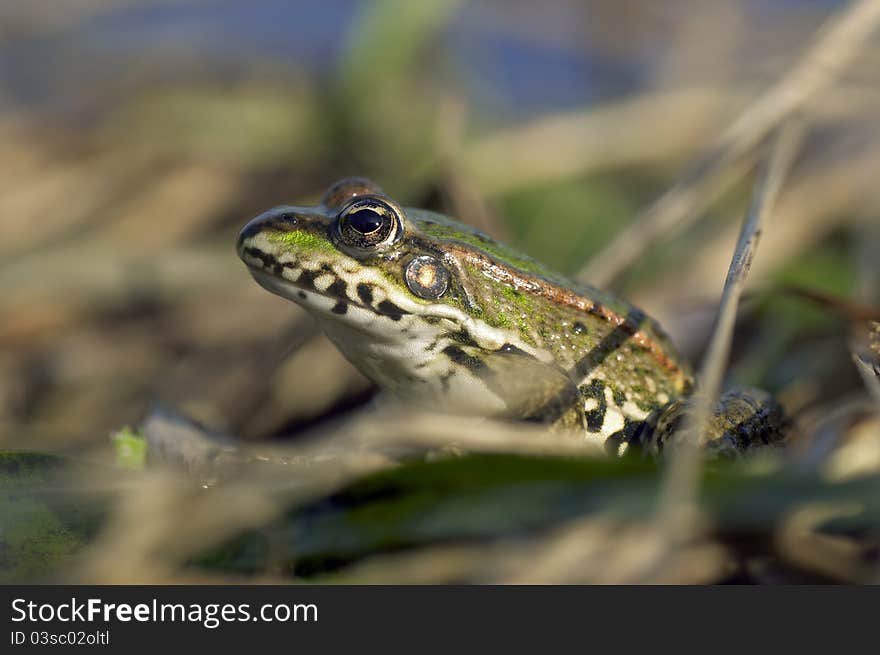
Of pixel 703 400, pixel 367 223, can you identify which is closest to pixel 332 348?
pixel 367 223

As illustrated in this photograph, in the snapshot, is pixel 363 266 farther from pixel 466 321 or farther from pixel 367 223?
pixel 466 321

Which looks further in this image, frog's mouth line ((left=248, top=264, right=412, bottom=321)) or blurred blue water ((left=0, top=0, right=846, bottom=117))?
blurred blue water ((left=0, top=0, right=846, bottom=117))

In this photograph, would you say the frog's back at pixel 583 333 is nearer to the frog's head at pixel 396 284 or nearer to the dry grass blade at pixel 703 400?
the frog's head at pixel 396 284

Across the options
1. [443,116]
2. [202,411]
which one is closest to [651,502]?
[202,411]

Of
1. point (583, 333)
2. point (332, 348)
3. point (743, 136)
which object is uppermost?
point (743, 136)

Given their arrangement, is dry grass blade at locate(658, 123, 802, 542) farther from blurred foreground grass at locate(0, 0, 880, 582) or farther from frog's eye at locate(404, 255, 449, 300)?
frog's eye at locate(404, 255, 449, 300)

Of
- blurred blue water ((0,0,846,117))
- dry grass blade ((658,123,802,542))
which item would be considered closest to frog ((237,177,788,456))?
dry grass blade ((658,123,802,542))

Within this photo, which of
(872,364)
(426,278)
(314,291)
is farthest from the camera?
(426,278)

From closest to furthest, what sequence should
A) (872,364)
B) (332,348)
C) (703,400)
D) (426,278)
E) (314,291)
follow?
(703,400) < (872,364) < (314,291) < (426,278) < (332,348)

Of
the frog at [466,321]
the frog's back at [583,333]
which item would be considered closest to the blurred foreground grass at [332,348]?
the frog at [466,321]
